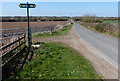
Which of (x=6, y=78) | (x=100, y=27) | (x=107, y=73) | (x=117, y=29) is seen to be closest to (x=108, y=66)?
(x=107, y=73)

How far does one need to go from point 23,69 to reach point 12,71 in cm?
41

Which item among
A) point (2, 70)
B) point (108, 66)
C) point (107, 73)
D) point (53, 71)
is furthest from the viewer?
point (108, 66)

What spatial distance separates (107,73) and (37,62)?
9.71ft

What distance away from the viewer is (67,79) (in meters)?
5.54

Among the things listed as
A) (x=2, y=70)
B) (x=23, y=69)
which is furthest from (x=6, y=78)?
(x=23, y=69)

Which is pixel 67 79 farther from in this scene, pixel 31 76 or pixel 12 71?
pixel 12 71

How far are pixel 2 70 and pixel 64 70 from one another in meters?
2.24

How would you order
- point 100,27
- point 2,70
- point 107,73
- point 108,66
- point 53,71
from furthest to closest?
point 100,27 < point 108,66 < point 107,73 < point 53,71 < point 2,70

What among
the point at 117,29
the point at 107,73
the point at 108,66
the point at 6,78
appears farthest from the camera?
the point at 117,29

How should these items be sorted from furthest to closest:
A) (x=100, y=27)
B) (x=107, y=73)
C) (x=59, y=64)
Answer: (x=100, y=27), (x=59, y=64), (x=107, y=73)

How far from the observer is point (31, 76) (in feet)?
18.5

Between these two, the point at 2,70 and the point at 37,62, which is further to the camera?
the point at 37,62

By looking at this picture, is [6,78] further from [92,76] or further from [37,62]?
[92,76]

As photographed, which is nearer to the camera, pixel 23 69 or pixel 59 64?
pixel 23 69
